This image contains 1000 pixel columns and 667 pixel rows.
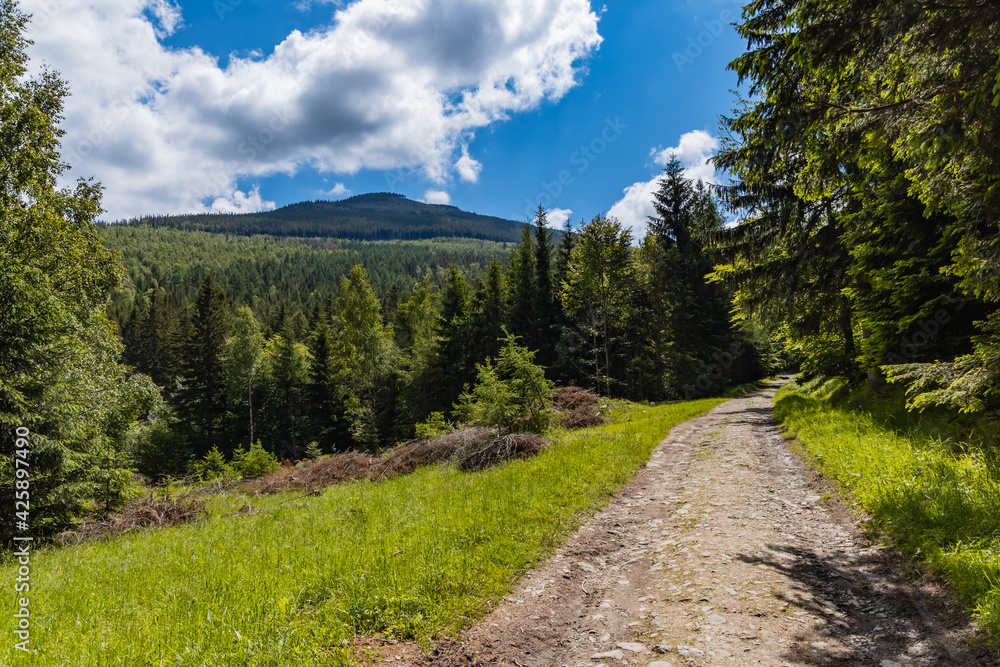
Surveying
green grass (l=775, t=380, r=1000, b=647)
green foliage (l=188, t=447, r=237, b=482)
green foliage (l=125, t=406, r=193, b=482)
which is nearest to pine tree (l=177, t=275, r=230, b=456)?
green foliage (l=125, t=406, r=193, b=482)

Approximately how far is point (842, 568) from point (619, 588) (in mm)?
2775

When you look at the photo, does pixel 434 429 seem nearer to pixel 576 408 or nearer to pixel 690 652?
pixel 576 408

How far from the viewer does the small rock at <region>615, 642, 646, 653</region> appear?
3.91m

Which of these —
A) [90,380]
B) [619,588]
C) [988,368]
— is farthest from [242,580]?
[90,380]

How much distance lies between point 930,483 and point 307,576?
872 cm

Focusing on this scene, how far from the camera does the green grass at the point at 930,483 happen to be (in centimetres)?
425

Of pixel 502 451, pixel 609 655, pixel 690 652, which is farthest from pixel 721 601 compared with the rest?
pixel 502 451

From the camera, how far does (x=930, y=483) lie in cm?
619

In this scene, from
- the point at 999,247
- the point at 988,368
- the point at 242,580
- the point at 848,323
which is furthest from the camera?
the point at 848,323

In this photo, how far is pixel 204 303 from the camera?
44.2m

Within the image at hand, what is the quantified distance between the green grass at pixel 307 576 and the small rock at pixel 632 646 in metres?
1.47

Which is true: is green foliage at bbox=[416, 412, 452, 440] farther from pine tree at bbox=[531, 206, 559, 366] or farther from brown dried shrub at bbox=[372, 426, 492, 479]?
pine tree at bbox=[531, 206, 559, 366]

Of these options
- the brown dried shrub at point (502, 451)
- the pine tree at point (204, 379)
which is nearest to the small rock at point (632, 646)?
the brown dried shrub at point (502, 451)

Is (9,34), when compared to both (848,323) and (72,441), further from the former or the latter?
(848,323)
